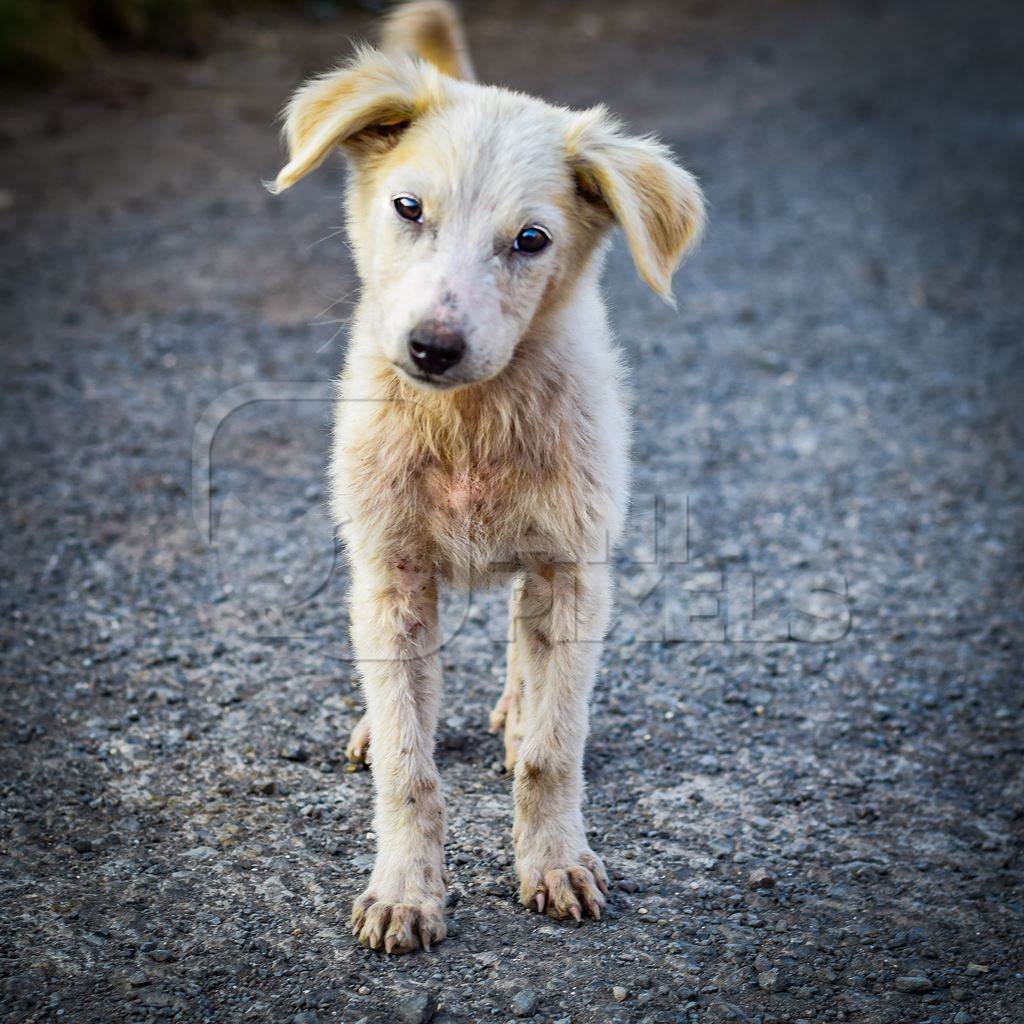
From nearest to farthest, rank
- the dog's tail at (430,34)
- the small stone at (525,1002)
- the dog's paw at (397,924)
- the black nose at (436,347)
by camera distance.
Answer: the black nose at (436,347)
the small stone at (525,1002)
the dog's paw at (397,924)
the dog's tail at (430,34)

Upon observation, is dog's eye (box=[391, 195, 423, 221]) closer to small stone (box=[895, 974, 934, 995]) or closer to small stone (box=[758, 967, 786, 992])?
small stone (box=[758, 967, 786, 992])

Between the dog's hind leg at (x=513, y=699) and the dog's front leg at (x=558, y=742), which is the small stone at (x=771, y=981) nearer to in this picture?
the dog's front leg at (x=558, y=742)

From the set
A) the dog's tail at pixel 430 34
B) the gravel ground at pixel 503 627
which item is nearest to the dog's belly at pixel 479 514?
the gravel ground at pixel 503 627

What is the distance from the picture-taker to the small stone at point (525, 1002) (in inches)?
116

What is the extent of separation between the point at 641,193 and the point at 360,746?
1901 mm

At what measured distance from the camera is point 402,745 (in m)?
3.24

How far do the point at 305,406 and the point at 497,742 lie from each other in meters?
2.71

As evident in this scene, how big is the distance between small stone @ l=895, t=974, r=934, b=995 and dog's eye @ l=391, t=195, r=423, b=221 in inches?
90.3

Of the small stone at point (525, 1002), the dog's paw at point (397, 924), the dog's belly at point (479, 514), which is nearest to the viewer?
the small stone at point (525, 1002)

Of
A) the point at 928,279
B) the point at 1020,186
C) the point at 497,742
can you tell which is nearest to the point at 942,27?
the point at 1020,186

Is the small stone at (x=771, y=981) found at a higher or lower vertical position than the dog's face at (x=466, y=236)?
lower

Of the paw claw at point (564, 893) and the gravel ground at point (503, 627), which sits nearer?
the gravel ground at point (503, 627)

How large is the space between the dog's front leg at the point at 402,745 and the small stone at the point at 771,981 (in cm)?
83

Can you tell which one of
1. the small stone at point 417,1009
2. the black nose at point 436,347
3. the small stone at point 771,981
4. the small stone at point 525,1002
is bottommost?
the small stone at point 771,981
